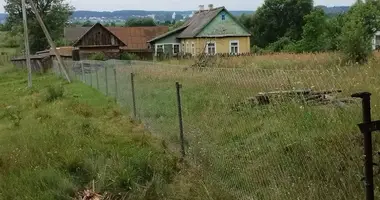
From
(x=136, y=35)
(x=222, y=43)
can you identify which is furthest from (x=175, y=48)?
(x=136, y=35)

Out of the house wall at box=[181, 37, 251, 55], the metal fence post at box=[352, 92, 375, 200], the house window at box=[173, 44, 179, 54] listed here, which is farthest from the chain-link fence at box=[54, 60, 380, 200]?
the house window at box=[173, 44, 179, 54]

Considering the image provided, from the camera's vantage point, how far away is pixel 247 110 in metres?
5.22

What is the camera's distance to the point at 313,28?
44281 millimetres

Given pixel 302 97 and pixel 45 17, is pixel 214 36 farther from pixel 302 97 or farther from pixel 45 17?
pixel 302 97

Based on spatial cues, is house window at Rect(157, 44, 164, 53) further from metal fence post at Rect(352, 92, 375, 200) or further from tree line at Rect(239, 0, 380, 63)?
metal fence post at Rect(352, 92, 375, 200)

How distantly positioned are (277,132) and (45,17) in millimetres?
65849

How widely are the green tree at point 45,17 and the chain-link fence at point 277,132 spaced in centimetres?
6011

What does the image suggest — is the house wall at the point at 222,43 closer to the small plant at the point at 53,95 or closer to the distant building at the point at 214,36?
the distant building at the point at 214,36

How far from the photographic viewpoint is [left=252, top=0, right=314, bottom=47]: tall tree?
61.3 metres

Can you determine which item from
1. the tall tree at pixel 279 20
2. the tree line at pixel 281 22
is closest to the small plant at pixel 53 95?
the tree line at pixel 281 22

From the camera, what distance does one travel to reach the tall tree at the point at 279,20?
6134 cm

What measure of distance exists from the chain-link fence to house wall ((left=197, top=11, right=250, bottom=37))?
40557mm

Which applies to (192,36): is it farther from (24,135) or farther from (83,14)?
(83,14)

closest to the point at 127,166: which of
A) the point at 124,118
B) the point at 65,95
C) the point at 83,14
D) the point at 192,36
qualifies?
the point at 124,118
